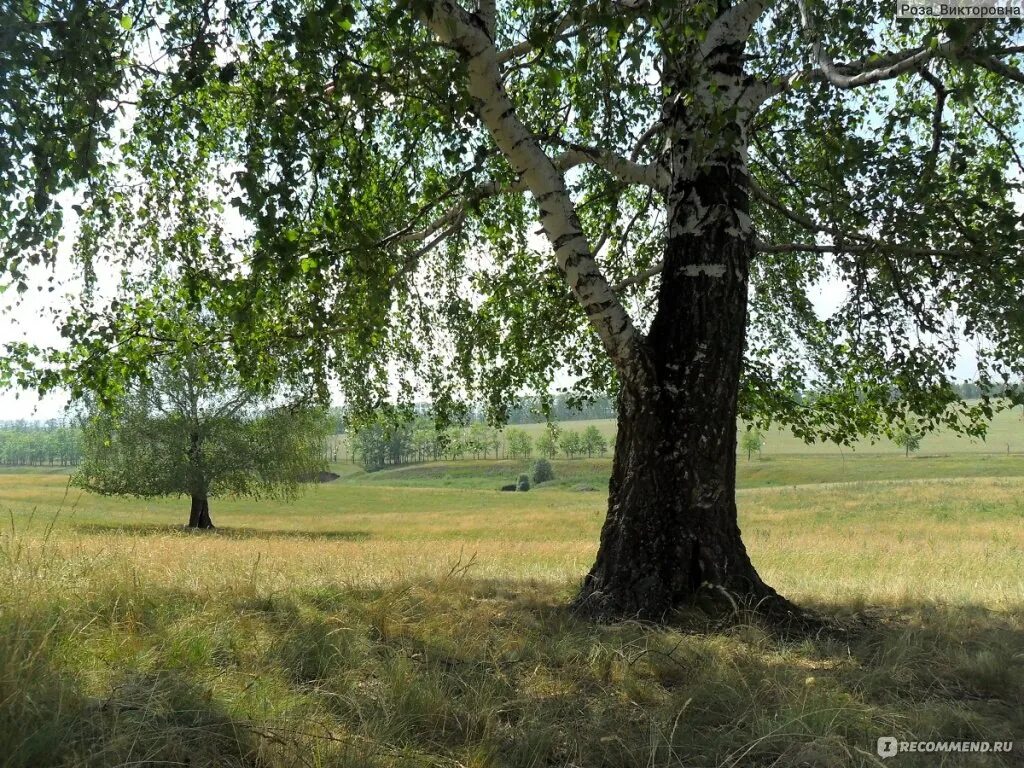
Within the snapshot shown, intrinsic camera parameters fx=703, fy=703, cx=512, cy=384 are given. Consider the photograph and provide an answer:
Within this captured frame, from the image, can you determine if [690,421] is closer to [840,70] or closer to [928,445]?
[840,70]

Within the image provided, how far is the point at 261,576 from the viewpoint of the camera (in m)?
6.02

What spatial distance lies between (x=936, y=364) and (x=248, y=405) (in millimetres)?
27868

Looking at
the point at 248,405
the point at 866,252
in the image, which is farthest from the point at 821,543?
the point at 248,405

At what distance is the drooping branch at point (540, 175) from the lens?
4.57 meters

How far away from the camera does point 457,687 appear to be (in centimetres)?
341

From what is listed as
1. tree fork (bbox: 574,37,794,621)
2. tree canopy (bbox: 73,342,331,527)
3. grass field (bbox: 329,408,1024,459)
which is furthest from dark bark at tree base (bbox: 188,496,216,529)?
grass field (bbox: 329,408,1024,459)

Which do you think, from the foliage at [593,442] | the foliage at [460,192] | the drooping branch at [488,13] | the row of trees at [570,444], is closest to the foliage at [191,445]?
the foliage at [460,192]

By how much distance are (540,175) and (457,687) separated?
11.6ft

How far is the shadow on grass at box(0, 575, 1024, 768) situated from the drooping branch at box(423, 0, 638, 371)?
229cm

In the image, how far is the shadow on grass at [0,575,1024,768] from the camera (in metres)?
2.53

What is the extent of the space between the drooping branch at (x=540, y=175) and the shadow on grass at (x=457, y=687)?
2.29 m

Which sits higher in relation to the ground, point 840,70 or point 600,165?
A: point 840,70

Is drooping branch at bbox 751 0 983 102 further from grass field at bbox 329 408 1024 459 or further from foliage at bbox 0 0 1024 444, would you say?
grass field at bbox 329 408 1024 459

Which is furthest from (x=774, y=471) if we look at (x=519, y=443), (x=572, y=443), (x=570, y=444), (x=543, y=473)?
(x=519, y=443)
